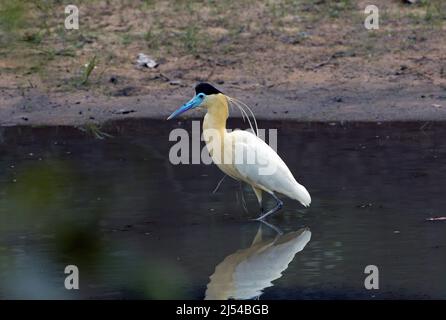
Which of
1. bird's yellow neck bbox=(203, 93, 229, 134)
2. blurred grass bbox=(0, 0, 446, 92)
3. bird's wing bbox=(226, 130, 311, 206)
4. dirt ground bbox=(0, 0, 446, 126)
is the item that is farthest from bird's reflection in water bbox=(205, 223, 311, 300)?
blurred grass bbox=(0, 0, 446, 92)

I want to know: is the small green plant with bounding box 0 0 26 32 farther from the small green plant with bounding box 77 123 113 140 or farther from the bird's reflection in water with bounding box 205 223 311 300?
the small green plant with bounding box 77 123 113 140

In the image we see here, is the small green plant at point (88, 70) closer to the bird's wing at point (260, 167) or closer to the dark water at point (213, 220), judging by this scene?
the dark water at point (213, 220)

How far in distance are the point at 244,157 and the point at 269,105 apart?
3717mm

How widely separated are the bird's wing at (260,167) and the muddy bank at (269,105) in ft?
10.6

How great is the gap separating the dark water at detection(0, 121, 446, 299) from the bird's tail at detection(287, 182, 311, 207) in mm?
134

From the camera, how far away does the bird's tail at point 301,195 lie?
9.75 meters

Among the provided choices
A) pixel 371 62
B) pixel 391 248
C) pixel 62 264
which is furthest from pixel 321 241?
pixel 371 62

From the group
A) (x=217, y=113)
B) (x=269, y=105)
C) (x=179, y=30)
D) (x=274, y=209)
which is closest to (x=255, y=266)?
(x=274, y=209)

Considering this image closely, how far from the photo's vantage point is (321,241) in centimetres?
908

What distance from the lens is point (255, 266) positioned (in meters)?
8.70

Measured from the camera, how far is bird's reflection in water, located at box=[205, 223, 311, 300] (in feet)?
26.6

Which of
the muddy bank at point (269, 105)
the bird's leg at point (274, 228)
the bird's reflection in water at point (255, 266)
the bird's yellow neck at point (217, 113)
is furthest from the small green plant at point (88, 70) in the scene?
the bird's reflection in water at point (255, 266)

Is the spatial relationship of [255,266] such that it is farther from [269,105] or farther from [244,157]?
[269,105]
